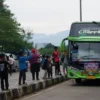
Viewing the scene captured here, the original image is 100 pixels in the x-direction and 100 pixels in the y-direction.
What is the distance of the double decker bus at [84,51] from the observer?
2261 cm

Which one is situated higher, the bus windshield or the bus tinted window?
the bus tinted window

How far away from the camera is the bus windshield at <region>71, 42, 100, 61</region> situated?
22.7 metres

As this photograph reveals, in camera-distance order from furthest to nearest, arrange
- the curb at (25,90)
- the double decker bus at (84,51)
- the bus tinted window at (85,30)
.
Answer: the bus tinted window at (85,30)
the double decker bus at (84,51)
the curb at (25,90)

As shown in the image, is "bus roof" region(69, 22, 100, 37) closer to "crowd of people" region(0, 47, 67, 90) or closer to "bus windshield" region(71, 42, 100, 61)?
"bus windshield" region(71, 42, 100, 61)

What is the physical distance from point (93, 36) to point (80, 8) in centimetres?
2283

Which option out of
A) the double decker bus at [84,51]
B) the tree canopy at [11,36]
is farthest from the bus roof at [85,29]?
the tree canopy at [11,36]

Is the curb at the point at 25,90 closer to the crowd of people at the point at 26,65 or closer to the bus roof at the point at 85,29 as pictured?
the crowd of people at the point at 26,65

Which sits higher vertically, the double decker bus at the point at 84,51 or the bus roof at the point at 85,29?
the bus roof at the point at 85,29

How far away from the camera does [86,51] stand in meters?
22.8

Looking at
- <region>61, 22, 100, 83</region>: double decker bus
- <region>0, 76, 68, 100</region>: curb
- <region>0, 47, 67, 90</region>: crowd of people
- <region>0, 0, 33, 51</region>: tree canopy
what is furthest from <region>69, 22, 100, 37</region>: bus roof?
<region>0, 0, 33, 51</region>: tree canopy

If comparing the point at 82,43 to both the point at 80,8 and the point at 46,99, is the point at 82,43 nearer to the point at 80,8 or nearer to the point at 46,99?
the point at 46,99

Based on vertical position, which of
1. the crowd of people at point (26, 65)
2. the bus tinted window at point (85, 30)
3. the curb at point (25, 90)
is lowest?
the curb at point (25, 90)

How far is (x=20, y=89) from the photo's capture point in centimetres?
1747

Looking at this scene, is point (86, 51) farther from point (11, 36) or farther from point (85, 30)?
point (11, 36)
